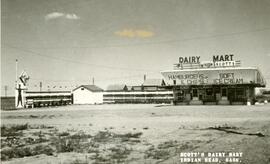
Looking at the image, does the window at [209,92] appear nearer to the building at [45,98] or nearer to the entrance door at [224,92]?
the entrance door at [224,92]

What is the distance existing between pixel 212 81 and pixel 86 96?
29.7m

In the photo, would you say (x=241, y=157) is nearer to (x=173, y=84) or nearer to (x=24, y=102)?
(x=173, y=84)

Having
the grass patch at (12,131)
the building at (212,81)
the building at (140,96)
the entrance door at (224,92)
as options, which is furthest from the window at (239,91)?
the grass patch at (12,131)

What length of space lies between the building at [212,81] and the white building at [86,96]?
22.8 m

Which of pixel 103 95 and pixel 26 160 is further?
pixel 103 95

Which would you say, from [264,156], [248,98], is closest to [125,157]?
[264,156]

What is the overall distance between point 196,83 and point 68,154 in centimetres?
3793

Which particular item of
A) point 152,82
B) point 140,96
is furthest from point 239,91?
point 152,82

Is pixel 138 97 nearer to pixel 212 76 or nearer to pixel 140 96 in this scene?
pixel 140 96

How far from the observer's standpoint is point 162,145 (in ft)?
41.6

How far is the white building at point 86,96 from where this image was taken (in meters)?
69.6

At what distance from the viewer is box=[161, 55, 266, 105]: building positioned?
45.7 m

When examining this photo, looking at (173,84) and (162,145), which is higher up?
(173,84)

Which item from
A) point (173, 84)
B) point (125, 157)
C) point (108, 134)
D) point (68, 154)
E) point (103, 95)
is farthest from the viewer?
point (103, 95)
